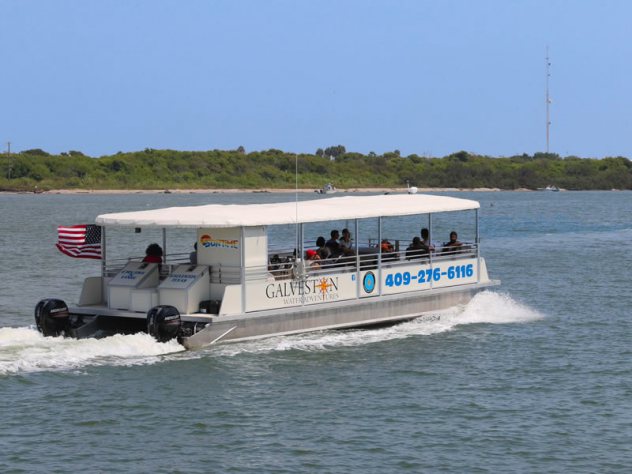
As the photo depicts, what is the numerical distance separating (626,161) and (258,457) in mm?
144942

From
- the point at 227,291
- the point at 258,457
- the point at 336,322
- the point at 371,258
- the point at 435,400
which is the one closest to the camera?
the point at 258,457

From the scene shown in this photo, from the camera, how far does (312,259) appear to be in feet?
72.7

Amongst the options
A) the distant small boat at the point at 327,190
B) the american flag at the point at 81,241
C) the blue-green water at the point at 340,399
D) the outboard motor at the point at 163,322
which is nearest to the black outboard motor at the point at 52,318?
the blue-green water at the point at 340,399

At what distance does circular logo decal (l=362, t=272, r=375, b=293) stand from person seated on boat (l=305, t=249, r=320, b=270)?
906 millimetres

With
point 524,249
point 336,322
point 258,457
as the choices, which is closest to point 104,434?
point 258,457

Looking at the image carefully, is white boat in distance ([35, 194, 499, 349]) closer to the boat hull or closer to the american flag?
the boat hull

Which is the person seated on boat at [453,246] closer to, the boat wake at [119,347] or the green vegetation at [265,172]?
the boat wake at [119,347]

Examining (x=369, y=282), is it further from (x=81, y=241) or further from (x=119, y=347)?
(x=81, y=241)

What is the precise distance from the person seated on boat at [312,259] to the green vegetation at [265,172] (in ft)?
351

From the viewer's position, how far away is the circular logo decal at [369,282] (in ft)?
72.5

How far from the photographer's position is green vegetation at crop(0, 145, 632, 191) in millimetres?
130750

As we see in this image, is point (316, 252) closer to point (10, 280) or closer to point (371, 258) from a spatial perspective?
point (371, 258)

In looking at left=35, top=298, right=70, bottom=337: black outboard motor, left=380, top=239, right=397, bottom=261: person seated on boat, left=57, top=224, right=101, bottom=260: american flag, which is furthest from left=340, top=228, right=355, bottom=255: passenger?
left=35, top=298, right=70, bottom=337: black outboard motor

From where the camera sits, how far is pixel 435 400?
1788 cm
